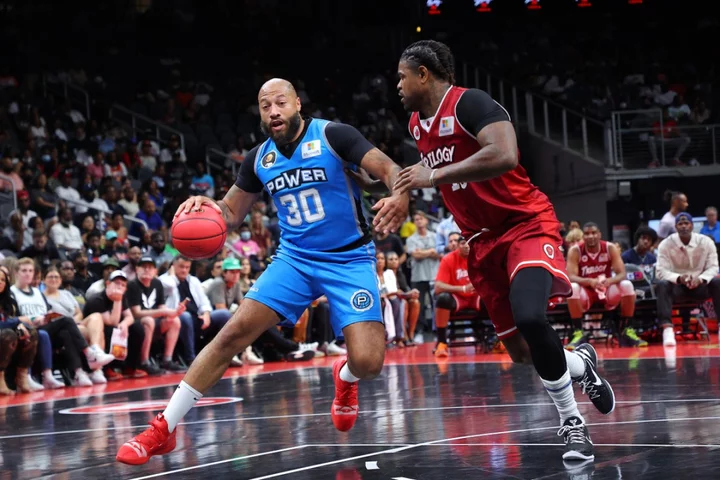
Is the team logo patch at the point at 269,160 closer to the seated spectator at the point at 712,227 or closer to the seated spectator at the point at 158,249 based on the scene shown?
the seated spectator at the point at 158,249

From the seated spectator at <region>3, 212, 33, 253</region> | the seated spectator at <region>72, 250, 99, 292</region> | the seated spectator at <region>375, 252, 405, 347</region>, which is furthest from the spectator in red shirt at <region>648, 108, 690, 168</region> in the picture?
the seated spectator at <region>3, 212, 33, 253</region>

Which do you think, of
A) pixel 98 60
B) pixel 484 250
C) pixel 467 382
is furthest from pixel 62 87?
pixel 484 250

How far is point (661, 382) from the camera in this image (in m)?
8.10

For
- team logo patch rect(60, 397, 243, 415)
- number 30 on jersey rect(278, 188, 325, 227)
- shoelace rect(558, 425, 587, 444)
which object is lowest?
team logo patch rect(60, 397, 243, 415)

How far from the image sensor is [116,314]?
11.4m

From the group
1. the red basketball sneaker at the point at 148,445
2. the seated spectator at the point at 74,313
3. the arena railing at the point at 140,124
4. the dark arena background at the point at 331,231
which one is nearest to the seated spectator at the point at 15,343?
the dark arena background at the point at 331,231

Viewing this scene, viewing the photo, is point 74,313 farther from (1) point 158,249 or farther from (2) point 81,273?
(1) point 158,249

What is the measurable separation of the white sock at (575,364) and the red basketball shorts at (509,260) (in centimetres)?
Answer: 32

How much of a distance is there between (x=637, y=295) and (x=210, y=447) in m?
8.44

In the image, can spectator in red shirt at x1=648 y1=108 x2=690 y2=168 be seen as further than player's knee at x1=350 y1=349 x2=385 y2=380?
Yes

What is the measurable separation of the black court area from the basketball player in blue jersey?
0.53 metres

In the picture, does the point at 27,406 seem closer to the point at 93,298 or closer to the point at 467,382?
the point at 93,298

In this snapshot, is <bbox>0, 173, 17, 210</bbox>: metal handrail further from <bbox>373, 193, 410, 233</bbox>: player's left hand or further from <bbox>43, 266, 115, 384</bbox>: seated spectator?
<bbox>373, 193, 410, 233</bbox>: player's left hand

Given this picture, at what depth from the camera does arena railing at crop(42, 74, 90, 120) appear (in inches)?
766
